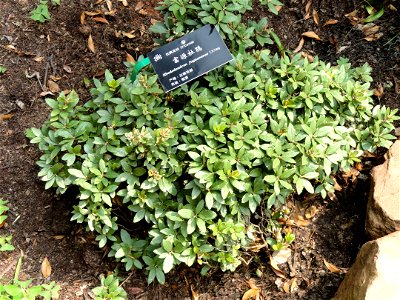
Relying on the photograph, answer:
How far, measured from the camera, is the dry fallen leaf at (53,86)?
3842 millimetres

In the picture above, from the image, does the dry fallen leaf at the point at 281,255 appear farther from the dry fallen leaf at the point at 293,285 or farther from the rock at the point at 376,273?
the rock at the point at 376,273

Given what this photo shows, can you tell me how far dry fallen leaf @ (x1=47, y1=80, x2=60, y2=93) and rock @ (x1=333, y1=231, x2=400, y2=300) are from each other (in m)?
2.61

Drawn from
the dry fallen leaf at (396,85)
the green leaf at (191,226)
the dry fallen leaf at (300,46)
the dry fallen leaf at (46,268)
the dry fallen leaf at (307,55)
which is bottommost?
the dry fallen leaf at (46,268)

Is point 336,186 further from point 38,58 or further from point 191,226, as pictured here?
point 38,58

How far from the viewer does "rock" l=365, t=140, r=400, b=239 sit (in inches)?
117

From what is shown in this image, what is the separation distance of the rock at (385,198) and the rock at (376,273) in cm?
18

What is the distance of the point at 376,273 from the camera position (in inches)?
102

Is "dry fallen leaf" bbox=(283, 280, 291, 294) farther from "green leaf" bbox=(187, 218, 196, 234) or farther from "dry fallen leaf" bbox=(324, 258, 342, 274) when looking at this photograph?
"green leaf" bbox=(187, 218, 196, 234)

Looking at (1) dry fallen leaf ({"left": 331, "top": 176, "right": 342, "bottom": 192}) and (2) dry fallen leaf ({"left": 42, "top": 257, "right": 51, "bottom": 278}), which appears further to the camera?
(1) dry fallen leaf ({"left": 331, "top": 176, "right": 342, "bottom": 192})

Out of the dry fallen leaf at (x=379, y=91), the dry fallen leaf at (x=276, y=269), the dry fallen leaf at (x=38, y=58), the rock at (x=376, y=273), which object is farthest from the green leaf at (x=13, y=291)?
the dry fallen leaf at (x=379, y=91)

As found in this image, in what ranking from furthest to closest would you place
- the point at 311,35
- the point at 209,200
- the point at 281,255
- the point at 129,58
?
the point at 311,35, the point at 129,58, the point at 281,255, the point at 209,200

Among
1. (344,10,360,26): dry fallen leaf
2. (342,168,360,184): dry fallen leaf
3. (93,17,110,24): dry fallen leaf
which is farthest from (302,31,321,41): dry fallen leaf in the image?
(93,17,110,24): dry fallen leaf

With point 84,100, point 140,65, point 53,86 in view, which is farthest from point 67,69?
point 140,65

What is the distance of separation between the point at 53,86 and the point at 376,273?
2.77m
